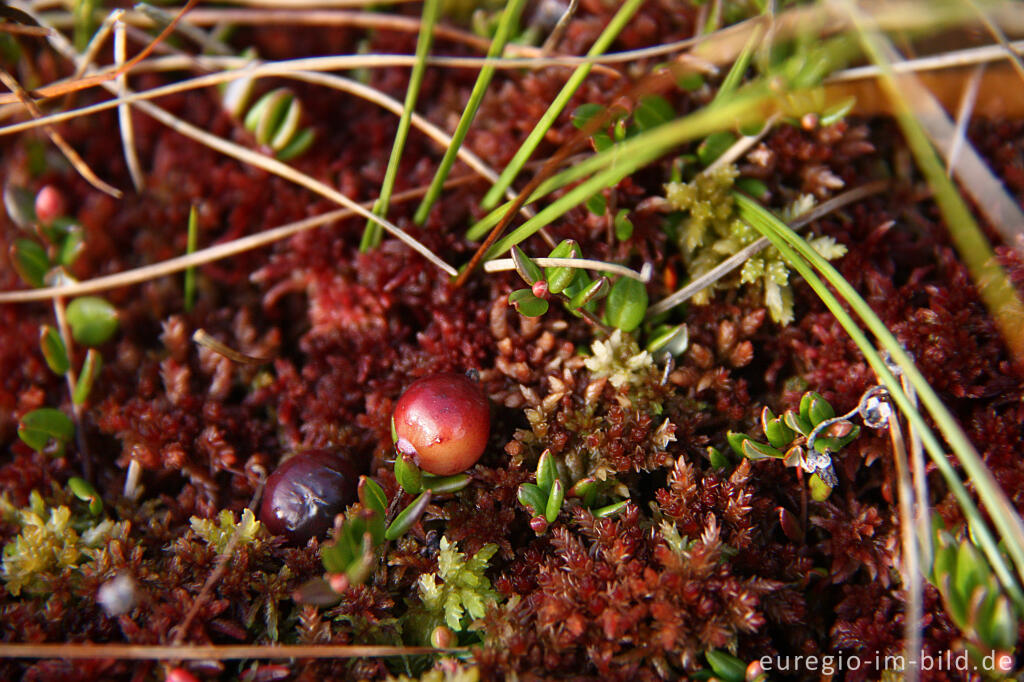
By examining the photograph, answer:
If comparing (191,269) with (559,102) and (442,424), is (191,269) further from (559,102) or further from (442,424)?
(559,102)

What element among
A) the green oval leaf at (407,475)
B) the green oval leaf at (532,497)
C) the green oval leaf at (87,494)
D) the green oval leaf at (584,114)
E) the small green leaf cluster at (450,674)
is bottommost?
the green oval leaf at (87,494)

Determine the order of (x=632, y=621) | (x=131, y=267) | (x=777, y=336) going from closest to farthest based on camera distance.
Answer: (x=632, y=621)
(x=777, y=336)
(x=131, y=267)

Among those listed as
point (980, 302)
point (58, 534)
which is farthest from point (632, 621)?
point (58, 534)

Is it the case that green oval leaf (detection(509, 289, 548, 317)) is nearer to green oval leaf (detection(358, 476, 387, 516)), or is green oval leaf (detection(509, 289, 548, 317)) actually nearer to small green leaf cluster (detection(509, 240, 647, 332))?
small green leaf cluster (detection(509, 240, 647, 332))

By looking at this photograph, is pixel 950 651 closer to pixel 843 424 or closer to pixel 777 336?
pixel 843 424

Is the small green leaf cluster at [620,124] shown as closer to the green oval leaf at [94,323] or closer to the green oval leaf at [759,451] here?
the green oval leaf at [759,451]

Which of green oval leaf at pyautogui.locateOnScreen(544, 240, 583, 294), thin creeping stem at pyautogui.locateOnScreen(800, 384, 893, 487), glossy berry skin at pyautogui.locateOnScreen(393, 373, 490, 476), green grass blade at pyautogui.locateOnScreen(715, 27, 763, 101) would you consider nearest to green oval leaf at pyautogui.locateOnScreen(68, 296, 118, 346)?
glossy berry skin at pyautogui.locateOnScreen(393, 373, 490, 476)

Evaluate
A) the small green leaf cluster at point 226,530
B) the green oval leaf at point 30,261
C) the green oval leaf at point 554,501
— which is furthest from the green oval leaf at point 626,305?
the green oval leaf at point 30,261
